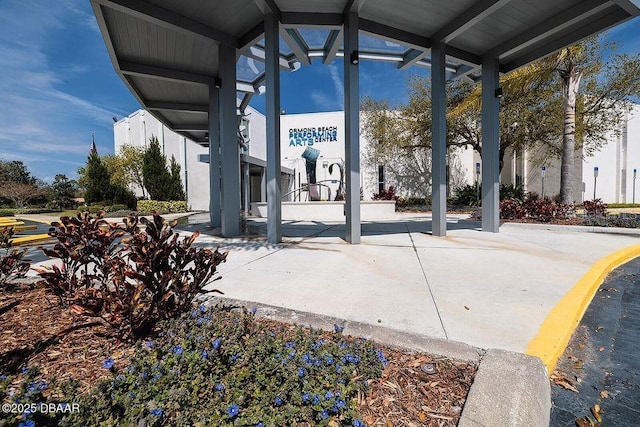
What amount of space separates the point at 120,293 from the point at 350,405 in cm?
170

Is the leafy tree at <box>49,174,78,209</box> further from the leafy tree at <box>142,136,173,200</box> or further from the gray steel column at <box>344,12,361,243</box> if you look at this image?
the gray steel column at <box>344,12,361,243</box>

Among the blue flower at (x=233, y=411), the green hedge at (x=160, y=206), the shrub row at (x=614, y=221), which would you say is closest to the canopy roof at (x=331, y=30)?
the shrub row at (x=614, y=221)

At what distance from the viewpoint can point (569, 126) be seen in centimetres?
929

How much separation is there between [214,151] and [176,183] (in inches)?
524

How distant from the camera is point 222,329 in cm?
203

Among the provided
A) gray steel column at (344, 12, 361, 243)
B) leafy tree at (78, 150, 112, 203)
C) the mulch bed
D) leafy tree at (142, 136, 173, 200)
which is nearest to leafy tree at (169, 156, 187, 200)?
leafy tree at (142, 136, 173, 200)

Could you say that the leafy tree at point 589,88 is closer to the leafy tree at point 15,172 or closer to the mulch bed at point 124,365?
the mulch bed at point 124,365

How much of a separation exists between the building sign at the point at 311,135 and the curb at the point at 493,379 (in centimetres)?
2126

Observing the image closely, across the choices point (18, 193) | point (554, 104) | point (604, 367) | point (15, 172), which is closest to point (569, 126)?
point (554, 104)

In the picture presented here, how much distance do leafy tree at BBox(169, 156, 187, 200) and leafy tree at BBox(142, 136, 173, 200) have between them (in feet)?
0.79

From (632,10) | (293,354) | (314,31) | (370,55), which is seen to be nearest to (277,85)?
(314,31)

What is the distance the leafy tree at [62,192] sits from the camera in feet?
89.3

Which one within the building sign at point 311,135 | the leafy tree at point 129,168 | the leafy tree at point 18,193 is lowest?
the leafy tree at point 18,193

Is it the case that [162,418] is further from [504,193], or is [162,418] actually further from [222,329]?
[504,193]
